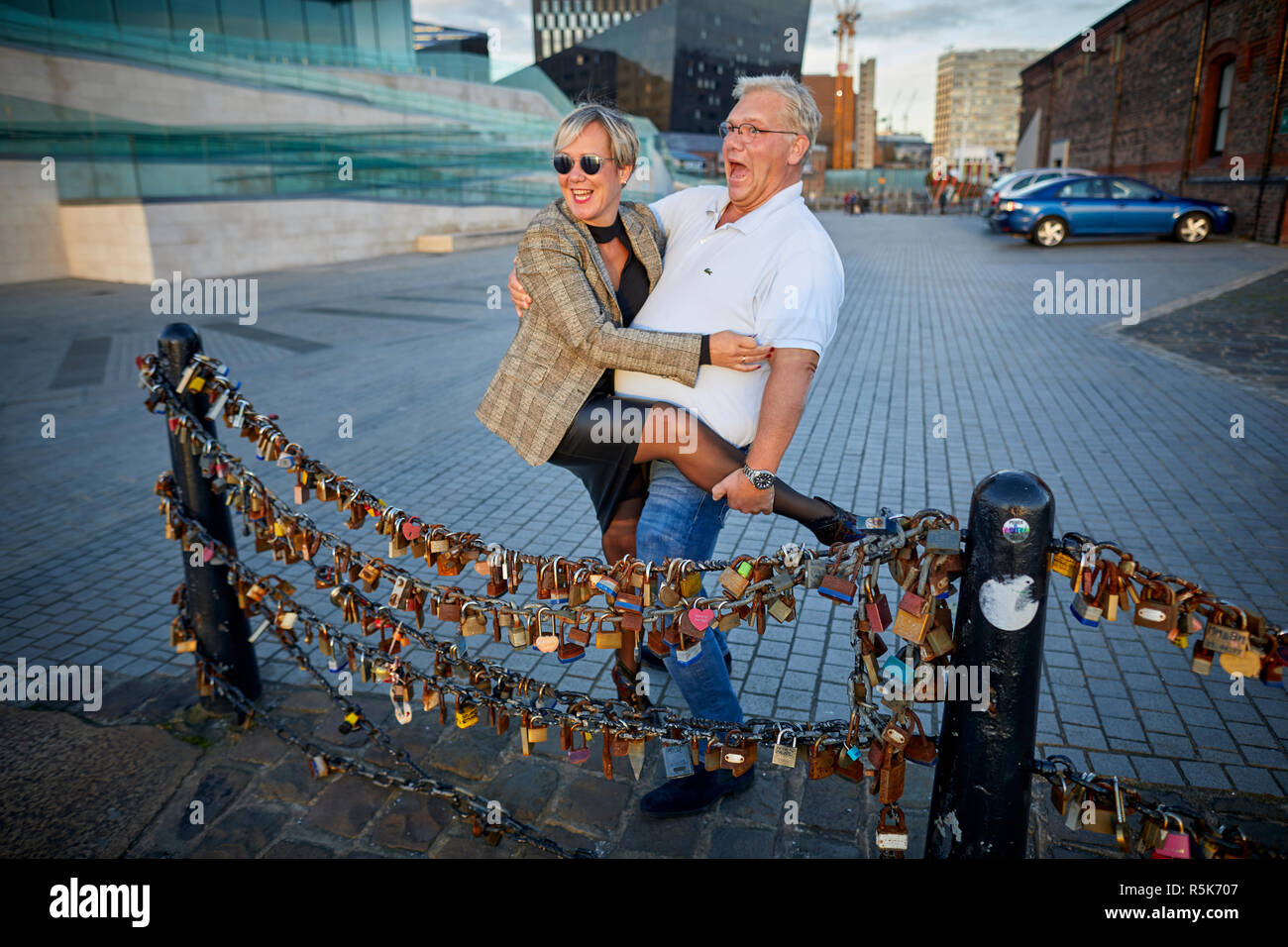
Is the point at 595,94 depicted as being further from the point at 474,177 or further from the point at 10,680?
the point at 474,177

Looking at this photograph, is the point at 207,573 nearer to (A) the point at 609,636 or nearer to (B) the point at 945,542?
(A) the point at 609,636

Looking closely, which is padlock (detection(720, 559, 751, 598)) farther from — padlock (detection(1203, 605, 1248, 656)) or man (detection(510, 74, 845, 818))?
padlock (detection(1203, 605, 1248, 656))

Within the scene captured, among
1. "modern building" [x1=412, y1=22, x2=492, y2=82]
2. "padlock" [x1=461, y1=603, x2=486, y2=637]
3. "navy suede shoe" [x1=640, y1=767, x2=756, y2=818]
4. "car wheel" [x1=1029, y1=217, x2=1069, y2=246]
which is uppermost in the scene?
"modern building" [x1=412, y1=22, x2=492, y2=82]

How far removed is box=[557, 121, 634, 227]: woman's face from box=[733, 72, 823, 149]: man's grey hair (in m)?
0.54

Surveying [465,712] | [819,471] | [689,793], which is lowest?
[689,793]

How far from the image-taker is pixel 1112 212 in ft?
65.8

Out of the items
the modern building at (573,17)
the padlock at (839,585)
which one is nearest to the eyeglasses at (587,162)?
the padlock at (839,585)

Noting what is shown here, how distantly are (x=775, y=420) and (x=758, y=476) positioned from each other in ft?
0.60

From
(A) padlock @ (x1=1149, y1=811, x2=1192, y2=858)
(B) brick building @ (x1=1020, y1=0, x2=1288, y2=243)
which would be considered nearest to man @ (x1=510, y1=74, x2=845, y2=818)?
(A) padlock @ (x1=1149, y1=811, x2=1192, y2=858)

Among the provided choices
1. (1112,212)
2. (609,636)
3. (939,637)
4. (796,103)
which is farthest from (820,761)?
(1112,212)

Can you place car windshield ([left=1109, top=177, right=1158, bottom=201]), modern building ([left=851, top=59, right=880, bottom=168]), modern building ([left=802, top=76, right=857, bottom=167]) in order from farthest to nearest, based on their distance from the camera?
modern building ([left=851, top=59, right=880, bottom=168])
modern building ([left=802, top=76, right=857, bottom=167])
car windshield ([left=1109, top=177, right=1158, bottom=201])

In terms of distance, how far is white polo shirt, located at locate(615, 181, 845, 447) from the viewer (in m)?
2.46
